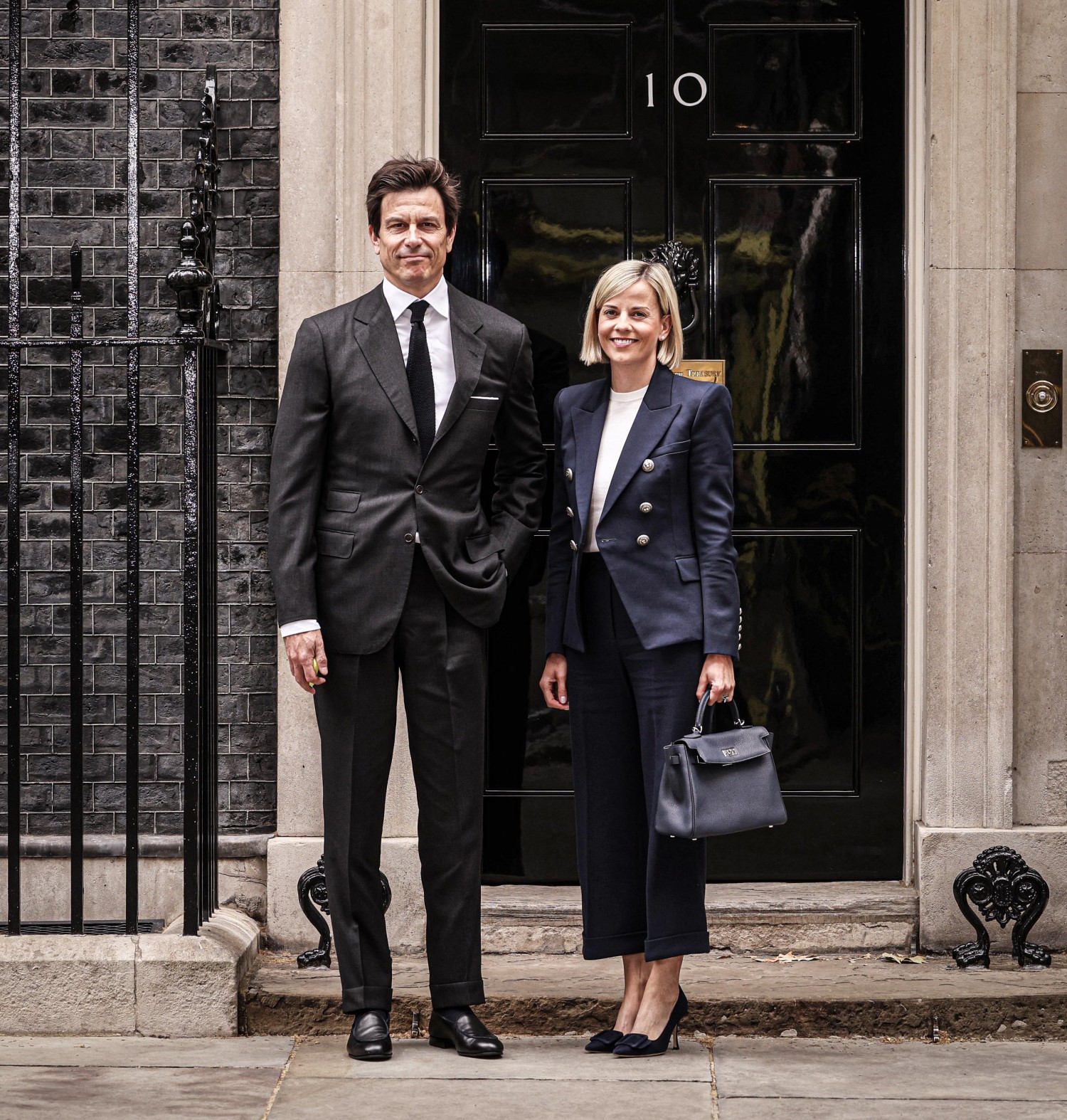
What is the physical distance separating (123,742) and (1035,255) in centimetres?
348

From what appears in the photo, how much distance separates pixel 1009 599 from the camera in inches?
199

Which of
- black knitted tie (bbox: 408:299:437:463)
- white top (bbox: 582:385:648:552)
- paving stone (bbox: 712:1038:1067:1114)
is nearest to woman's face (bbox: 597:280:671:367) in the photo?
white top (bbox: 582:385:648:552)

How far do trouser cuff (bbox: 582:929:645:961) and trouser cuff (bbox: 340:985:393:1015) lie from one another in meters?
0.56

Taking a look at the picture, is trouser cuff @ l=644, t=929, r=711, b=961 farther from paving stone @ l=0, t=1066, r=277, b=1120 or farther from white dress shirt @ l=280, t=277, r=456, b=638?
white dress shirt @ l=280, t=277, r=456, b=638

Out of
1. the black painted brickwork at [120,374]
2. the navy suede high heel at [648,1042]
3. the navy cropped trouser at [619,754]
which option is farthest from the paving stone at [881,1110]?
the black painted brickwork at [120,374]

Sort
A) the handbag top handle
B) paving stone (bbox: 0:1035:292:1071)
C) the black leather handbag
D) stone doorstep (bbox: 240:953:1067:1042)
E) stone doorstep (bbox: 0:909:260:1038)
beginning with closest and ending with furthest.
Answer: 1. the black leather handbag
2. the handbag top handle
3. paving stone (bbox: 0:1035:292:1071)
4. stone doorstep (bbox: 0:909:260:1038)
5. stone doorstep (bbox: 240:953:1067:1042)

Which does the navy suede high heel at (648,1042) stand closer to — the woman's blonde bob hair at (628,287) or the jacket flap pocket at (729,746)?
the jacket flap pocket at (729,746)

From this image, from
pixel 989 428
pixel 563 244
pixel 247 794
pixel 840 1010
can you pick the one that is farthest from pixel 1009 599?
pixel 247 794

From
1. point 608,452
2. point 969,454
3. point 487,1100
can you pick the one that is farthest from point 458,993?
point 969,454

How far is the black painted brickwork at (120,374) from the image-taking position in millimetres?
5121

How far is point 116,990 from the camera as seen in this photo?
171 inches

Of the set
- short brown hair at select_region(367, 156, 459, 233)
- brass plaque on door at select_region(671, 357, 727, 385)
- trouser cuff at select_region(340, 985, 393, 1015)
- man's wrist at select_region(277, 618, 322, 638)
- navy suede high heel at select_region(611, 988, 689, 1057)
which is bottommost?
navy suede high heel at select_region(611, 988, 689, 1057)

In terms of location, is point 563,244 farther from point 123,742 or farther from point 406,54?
point 123,742

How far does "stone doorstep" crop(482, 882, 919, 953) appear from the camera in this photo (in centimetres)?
507
